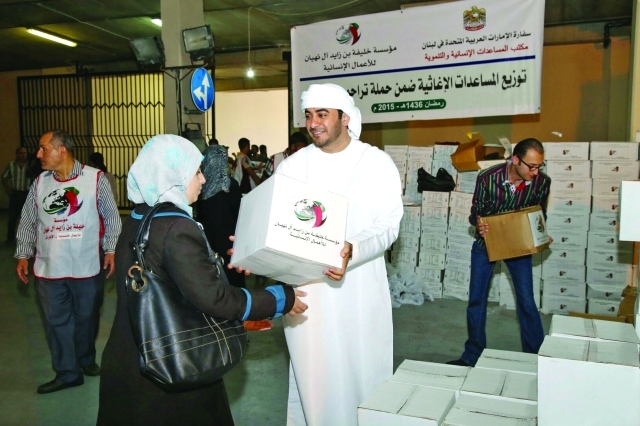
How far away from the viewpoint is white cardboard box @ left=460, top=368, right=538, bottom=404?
1.83 m

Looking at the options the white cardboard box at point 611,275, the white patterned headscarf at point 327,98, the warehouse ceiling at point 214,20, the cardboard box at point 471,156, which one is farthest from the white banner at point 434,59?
the white patterned headscarf at point 327,98

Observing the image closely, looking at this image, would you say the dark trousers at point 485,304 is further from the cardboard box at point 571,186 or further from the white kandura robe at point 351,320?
the cardboard box at point 571,186

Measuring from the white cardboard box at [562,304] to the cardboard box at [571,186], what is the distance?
0.94 meters

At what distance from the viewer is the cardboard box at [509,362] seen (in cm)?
208

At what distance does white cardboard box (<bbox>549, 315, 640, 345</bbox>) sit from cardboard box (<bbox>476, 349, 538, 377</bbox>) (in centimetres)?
19

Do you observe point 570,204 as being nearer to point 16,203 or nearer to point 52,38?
point 16,203

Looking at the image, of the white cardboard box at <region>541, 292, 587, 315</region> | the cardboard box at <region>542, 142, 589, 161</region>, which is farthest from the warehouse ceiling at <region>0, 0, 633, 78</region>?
the white cardboard box at <region>541, 292, 587, 315</region>

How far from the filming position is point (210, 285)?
1659 mm

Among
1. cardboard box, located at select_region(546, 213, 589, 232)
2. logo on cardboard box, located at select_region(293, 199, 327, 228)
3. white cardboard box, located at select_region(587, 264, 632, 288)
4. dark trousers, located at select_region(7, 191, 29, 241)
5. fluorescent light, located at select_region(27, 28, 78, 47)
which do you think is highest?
fluorescent light, located at select_region(27, 28, 78, 47)

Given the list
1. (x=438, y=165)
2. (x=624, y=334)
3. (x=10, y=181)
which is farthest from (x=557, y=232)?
(x=10, y=181)

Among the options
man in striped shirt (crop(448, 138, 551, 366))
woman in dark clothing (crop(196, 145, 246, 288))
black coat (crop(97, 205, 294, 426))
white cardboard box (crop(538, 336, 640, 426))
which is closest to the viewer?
white cardboard box (crop(538, 336, 640, 426))

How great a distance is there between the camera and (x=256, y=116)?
1803cm

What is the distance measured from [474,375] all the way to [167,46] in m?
6.08

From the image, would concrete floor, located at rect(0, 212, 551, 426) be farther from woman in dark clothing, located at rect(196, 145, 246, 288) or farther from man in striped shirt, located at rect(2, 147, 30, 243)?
man in striped shirt, located at rect(2, 147, 30, 243)
